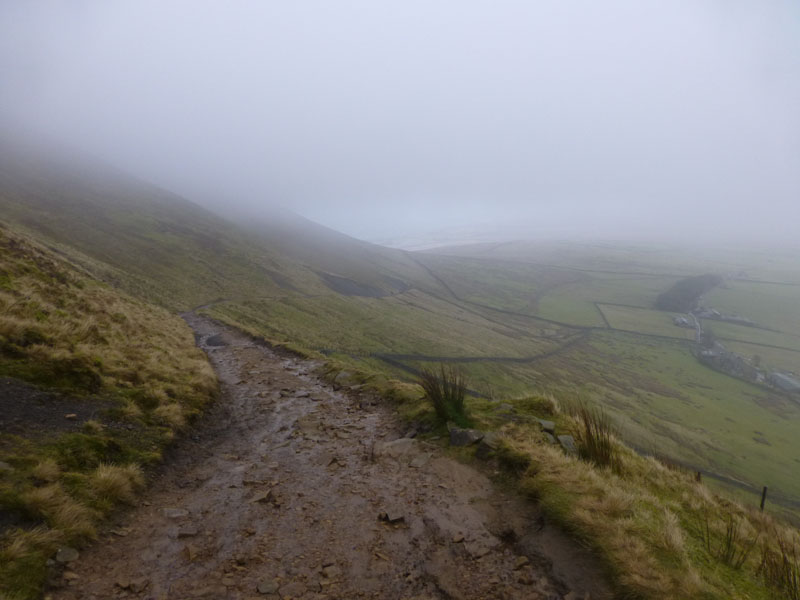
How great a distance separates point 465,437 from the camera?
9.57 m

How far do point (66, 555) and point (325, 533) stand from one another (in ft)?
12.0

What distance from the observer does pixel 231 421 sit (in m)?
12.0

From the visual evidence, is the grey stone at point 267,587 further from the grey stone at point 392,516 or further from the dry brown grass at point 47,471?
the dry brown grass at point 47,471

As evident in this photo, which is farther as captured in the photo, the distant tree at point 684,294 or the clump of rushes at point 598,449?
the distant tree at point 684,294

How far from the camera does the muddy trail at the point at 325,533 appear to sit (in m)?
5.12

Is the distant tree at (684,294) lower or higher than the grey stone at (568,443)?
lower

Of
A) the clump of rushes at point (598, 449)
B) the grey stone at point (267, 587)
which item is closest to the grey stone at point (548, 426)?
the clump of rushes at point (598, 449)

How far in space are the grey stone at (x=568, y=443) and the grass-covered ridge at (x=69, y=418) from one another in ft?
31.5

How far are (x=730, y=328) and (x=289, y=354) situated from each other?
603ft

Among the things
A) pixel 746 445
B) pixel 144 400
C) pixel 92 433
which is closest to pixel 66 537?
pixel 92 433

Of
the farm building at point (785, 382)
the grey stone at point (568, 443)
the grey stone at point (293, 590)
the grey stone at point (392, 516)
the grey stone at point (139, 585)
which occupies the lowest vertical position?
the farm building at point (785, 382)

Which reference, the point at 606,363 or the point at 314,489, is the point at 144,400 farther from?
the point at 606,363

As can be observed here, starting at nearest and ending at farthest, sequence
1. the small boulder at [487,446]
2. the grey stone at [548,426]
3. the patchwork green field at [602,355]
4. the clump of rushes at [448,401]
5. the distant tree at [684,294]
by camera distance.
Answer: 1. the small boulder at [487,446]
2. the grey stone at [548,426]
3. the clump of rushes at [448,401]
4. the patchwork green field at [602,355]
5. the distant tree at [684,294]

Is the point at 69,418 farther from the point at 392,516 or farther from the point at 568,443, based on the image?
the point at 568,443
